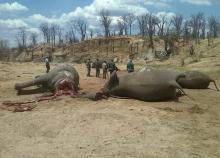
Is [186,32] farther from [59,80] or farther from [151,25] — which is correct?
[59,80]

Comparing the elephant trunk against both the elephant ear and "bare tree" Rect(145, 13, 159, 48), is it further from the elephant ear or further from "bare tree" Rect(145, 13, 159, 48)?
"bare tree" Rect(145, 13, 159, 48)

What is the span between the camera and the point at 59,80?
21781 mm

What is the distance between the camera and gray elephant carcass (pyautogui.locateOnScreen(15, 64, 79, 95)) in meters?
21.1

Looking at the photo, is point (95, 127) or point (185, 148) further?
point (95, 127)

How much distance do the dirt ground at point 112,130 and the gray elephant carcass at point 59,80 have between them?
233 centimetres

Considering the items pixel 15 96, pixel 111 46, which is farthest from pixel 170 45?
pixel 15 96

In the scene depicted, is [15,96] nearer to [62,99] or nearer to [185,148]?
[62,99]

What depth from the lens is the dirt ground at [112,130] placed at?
11.2 m

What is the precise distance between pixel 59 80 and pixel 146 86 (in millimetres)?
4763

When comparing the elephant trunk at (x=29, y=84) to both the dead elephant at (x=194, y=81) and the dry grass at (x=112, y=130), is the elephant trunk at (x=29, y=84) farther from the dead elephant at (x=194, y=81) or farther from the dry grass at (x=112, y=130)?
the dead elephant at (x=194, y=81)

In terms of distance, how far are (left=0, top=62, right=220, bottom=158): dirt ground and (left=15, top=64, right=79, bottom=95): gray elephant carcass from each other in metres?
2.33

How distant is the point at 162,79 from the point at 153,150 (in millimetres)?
8205

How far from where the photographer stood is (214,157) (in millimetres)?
10703

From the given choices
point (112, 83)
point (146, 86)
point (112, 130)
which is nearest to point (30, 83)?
point (112, 83)
